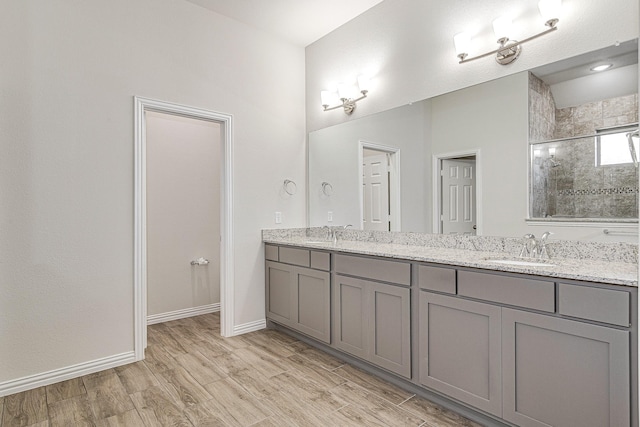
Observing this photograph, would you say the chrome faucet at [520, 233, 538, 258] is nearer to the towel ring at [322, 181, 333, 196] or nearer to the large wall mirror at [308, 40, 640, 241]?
the large wall mirror at [308, 40, 640, 241]

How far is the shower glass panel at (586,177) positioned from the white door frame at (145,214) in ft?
7.83

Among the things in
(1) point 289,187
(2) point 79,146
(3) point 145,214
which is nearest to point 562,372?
(1) point 289,187

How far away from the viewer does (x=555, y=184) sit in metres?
2.07

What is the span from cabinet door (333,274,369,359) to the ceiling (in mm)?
2279

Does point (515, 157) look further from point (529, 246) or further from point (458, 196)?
point (529, 246)

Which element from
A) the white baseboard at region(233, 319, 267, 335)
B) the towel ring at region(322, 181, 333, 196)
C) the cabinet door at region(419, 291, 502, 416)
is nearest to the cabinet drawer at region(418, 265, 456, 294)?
the cabinet door at region(419, 291, 502, 416)

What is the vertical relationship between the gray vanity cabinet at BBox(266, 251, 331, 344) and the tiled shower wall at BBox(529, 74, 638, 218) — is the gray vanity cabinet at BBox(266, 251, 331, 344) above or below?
below

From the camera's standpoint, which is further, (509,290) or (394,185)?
(394,185)

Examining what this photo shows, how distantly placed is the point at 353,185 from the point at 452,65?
4.24 ft

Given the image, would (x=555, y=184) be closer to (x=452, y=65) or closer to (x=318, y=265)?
(x=452, y=65)

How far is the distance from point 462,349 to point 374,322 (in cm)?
A: 63

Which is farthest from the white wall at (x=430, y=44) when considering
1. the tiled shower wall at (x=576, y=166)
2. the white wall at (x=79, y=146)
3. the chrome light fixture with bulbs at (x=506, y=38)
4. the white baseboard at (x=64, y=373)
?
the white baseboard at (x=64, y=373)

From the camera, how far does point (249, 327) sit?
342 centimetres

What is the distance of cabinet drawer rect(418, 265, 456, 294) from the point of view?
1988 mm
